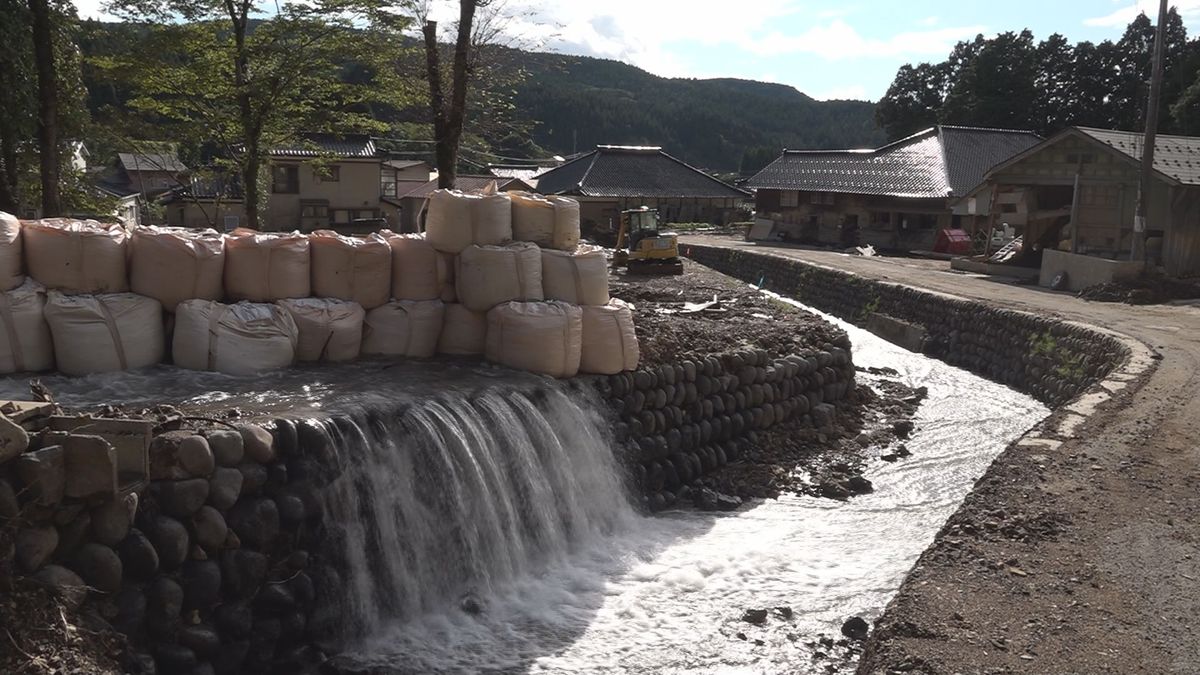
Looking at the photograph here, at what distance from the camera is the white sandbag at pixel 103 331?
329 inches

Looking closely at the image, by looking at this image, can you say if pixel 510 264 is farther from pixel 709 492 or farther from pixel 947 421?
pixel 947 421

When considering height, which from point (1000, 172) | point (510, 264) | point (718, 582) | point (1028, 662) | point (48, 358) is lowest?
point (718, 582)

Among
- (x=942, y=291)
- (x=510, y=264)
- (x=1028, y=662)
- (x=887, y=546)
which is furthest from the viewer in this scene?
(x=942, y=291)

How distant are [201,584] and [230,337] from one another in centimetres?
356

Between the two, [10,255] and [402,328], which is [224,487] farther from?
[402,328]

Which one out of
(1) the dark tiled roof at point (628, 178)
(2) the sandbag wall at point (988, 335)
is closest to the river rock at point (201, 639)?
(2) the sandbag wall at point (988, 335)

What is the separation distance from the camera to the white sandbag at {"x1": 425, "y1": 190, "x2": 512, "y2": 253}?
10.4 meters

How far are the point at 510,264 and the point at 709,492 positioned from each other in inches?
135

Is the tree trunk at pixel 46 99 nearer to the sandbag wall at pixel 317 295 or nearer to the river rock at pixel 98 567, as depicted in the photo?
the sandbag wall at pixel 317 295

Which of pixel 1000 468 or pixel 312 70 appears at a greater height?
pixel 312 70

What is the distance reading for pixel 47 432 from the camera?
5461 mm

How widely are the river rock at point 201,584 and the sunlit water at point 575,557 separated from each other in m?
1.13

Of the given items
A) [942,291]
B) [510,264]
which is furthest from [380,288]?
[942,291]

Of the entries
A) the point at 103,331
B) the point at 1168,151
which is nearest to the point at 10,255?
the point at 103,331
